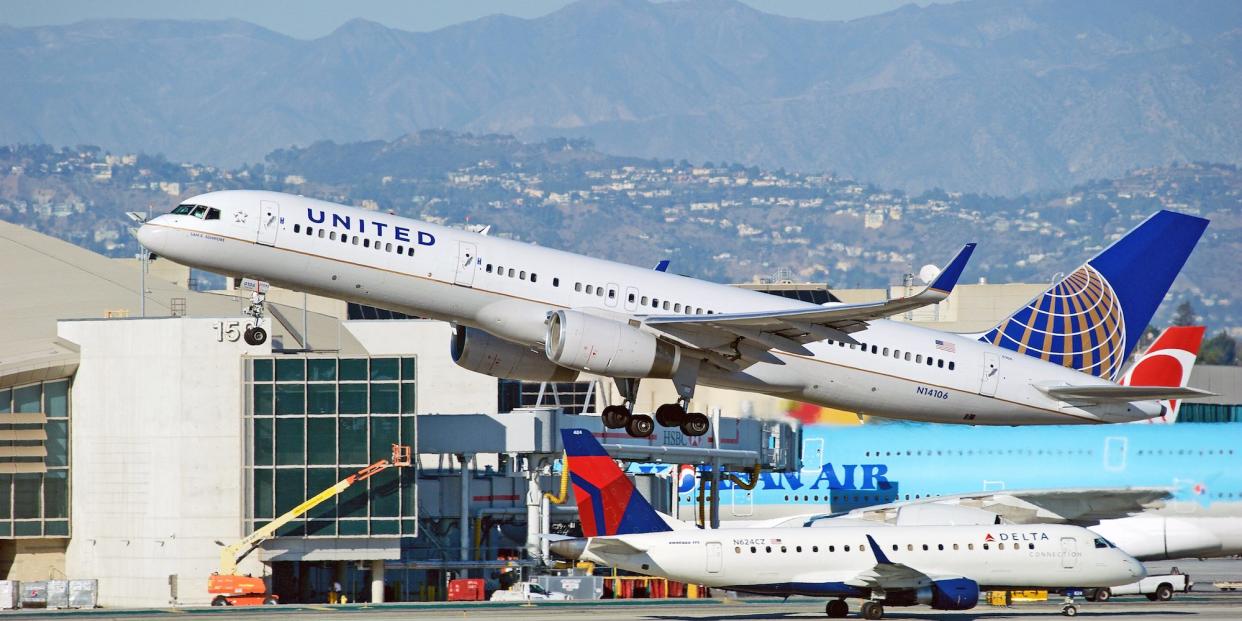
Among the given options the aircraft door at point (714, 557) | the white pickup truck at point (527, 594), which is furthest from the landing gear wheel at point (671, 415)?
the white pickup truck at point (527, 594)

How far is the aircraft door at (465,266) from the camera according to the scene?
1788 inches

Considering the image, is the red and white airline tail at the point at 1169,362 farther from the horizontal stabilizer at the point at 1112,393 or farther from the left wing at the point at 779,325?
the left wing at the point at 779,325

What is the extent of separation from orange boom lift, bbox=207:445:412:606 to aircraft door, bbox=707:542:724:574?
21.0 meters

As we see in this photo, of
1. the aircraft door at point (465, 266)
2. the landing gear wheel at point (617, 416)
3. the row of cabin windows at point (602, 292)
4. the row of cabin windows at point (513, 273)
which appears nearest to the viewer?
the aircraft door at point (465, 266)

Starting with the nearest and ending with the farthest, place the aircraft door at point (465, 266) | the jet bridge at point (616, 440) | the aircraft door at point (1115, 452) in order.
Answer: the aircraft door at point (465, 266), the jet bridge at point (616, 440), the aircraft door at point (1115, 452)

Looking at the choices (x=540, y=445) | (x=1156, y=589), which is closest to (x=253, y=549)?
(x=540, y=445)

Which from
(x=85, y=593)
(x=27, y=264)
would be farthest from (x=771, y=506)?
(x=27, y=264)

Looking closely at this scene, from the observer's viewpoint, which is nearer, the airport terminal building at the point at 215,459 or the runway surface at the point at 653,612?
the runway surface at the point at 653,612

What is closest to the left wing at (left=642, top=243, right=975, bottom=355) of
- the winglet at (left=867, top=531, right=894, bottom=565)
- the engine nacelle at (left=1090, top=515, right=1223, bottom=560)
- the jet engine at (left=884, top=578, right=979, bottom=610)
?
the winglet at (left=867, top=531, right=894, bottom=565)

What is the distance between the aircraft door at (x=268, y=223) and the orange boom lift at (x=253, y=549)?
90.4 feet

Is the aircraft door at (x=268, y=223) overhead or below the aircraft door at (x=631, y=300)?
overhead

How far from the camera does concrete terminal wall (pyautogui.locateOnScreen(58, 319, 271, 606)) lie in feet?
238

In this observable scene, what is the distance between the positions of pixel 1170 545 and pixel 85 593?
4545 centimetres

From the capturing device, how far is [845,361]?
49500 mm
